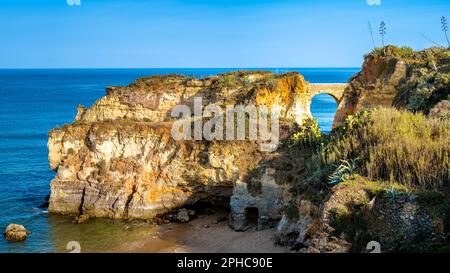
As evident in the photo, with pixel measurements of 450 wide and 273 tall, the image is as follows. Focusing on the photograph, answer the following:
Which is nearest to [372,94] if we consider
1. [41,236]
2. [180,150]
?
[180,150]

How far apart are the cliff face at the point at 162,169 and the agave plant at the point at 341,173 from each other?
22.5 ft

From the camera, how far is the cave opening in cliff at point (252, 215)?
25719 mm

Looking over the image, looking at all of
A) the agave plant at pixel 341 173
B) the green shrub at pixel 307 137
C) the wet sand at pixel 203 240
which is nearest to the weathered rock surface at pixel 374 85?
the green shrub at pixel 307 137

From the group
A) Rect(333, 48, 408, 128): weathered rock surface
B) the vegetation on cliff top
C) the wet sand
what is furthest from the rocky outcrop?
Rect(333, 48, 408, 128): weathered rock surface

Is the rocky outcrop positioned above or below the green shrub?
below

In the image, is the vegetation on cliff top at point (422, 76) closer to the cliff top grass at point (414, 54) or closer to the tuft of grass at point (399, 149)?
the cliff top grass at point (414, 54)

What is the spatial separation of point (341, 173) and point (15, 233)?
58.9ft

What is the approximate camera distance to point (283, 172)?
81.3 ft

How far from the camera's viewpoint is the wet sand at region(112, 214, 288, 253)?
23.1m

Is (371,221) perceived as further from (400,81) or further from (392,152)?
(400,81)

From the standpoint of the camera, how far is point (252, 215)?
26.3m

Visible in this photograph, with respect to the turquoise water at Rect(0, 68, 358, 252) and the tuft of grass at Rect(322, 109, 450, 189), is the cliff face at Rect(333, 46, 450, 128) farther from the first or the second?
the tuft of grass at Rect(322, 109, 450, 189)

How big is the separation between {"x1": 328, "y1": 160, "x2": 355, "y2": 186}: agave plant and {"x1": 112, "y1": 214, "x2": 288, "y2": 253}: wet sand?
18.7ft
